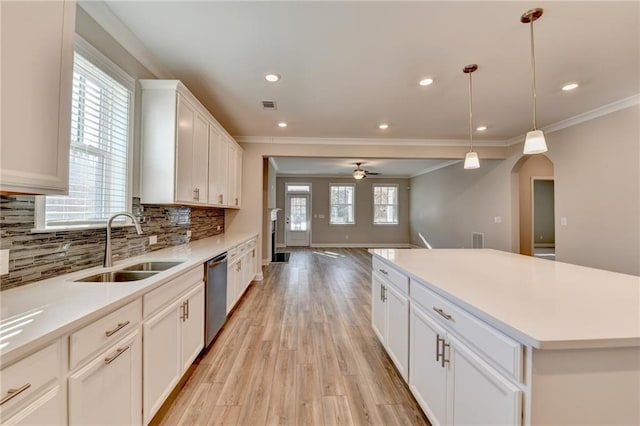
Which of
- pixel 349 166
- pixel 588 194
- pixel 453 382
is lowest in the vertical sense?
pixel 453 382

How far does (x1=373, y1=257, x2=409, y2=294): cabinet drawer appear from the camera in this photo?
6.21ft

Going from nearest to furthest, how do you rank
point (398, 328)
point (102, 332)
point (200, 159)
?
1. point (102, 332)
2. point (398, 328)
3. point (200, 159)

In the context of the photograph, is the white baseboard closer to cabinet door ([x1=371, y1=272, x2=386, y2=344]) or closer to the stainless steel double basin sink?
cabinet door ([x1=371, y1=272, x2=386, y2=344])

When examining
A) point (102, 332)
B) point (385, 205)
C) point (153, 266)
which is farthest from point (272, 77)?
point (385, 205)

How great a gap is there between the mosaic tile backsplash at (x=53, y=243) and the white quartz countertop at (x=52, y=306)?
6 cm

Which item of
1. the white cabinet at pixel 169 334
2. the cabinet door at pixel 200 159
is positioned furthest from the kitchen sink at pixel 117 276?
the cabinet door at pixel 200 159

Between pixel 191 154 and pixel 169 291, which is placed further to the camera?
pixel 191 154

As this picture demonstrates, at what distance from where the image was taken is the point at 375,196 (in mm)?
9750

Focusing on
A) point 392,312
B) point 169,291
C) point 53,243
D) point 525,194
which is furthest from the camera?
point 525,194

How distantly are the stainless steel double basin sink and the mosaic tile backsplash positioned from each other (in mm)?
155

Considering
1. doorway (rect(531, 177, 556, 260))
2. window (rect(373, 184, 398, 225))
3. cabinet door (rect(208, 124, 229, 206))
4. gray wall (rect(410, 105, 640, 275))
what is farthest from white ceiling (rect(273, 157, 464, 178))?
doorway (rect(531, 177, 556, 260))

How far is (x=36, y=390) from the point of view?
2.85ft

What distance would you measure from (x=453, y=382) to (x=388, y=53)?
2.41 metres

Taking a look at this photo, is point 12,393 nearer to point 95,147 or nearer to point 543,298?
point 95,147
